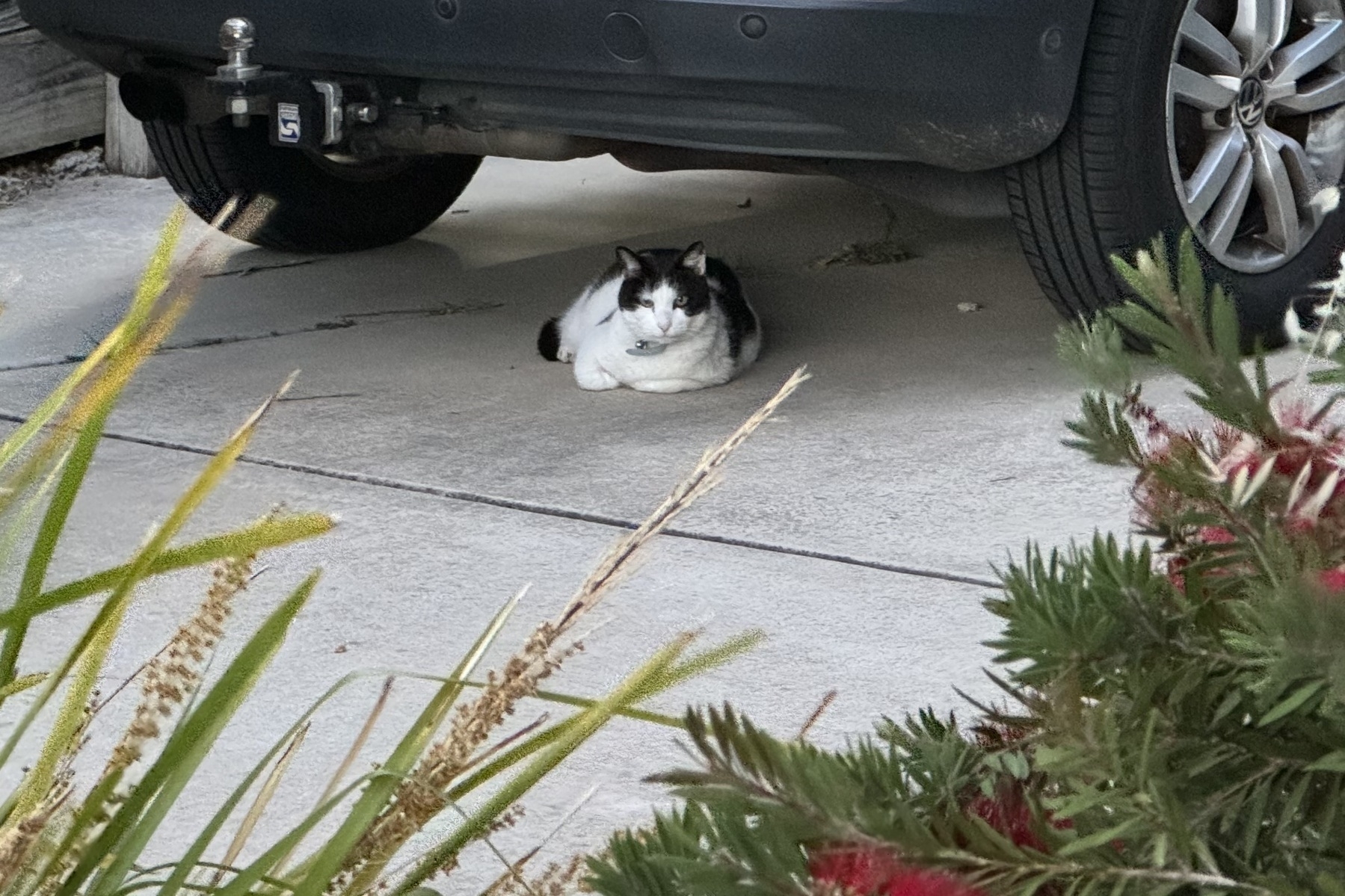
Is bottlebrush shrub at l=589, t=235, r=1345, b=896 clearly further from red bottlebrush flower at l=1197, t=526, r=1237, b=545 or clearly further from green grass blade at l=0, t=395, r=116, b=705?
green grass blade at l=0, t=395, r=116, b=705

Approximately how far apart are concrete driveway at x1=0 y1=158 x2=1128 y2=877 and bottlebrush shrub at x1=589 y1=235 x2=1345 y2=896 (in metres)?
1.53

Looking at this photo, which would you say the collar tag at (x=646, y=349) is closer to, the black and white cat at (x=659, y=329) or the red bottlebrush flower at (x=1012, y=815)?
the black and white cat at (x=659, y=329)

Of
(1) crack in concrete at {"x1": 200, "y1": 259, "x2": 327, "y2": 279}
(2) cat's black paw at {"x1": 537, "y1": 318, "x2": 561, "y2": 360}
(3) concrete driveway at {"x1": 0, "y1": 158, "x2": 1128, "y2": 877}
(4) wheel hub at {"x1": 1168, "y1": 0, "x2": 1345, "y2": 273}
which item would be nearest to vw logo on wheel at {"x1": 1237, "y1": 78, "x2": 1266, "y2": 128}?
(4) wheel hub at {"x1": 1168, "y1": 0, "x2": 1345, "y2": 273}

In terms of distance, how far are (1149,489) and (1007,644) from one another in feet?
0.46

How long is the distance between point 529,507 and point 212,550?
2.43 meters

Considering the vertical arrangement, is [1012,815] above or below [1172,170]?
above

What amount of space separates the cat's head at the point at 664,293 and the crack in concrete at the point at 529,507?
981mm

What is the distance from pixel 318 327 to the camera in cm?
484

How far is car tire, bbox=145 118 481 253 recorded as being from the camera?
5094 mm

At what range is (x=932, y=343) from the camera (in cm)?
453

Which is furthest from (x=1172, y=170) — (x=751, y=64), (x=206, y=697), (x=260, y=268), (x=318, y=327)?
(x=206, y=697)

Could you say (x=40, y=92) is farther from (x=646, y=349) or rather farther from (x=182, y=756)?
(x=182, y=756)

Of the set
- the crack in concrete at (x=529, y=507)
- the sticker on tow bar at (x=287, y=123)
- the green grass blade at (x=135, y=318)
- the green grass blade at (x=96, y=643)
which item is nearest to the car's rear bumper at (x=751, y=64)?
the sticker on tow bar at (x=287, y=123)

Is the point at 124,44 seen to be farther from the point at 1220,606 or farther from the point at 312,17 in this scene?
the point at 1220,606
